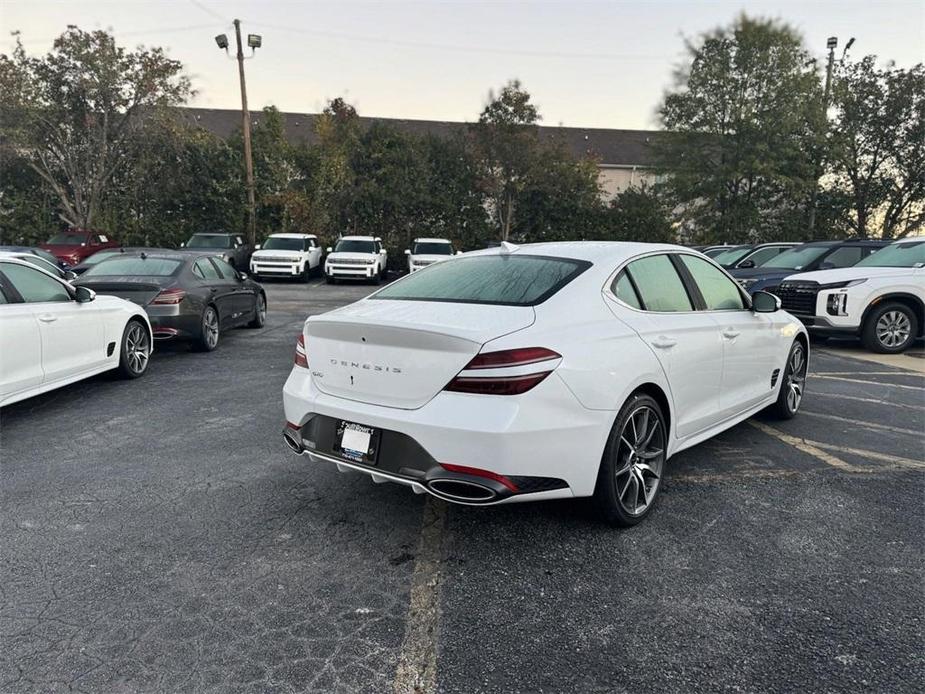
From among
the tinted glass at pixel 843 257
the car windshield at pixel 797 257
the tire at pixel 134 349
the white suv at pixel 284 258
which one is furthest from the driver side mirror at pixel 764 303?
the white suv at pixel 284 258

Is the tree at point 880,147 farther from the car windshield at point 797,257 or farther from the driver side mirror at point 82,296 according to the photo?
the driver side mirror at point 82,296

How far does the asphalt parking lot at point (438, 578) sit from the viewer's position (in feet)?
7.48

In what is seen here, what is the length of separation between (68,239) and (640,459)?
23994 millimetres

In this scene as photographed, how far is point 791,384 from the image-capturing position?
552cm

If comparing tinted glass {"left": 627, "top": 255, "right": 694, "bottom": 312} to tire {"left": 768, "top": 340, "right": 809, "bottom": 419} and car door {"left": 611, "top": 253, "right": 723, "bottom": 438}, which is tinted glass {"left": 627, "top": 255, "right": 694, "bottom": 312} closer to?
car door {"left": 611, "top": 253, "right": 723, "bottom": 438}

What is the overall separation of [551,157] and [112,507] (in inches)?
1009

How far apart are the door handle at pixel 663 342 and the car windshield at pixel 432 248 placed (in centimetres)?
1881

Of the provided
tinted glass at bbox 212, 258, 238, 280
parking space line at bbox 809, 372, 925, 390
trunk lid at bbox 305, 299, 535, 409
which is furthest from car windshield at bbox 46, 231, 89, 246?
parking space line at bbox 809, 372, 925, 390

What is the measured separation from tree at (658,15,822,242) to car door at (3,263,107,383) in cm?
2595

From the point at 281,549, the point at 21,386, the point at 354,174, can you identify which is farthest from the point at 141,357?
the point at 354,174

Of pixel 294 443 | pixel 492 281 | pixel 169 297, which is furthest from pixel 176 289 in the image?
pixel 492 281

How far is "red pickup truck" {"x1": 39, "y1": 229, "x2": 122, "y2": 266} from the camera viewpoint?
67.2 feet

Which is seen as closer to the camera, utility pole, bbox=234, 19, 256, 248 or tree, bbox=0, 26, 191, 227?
tree, bbox=0, 26, 191, 227

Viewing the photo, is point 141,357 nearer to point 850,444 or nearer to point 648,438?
point 648,438
